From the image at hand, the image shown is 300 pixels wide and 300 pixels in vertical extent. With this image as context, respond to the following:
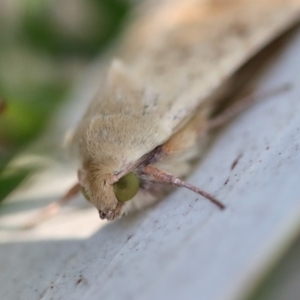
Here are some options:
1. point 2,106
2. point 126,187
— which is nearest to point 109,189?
point 126,187

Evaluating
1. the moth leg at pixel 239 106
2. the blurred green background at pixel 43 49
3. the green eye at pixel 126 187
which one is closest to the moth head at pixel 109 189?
the green eye at pixel 126 187

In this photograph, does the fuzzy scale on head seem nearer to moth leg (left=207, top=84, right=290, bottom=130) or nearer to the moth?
the moth

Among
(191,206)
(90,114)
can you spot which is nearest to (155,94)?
(90,114)

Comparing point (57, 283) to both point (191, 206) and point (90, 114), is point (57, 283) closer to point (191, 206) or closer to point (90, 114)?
point (191, 206)

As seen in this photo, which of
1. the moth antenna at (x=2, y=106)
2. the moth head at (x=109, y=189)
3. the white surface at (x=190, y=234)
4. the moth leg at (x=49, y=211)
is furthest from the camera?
the moth antenna at (x=2, y=106)

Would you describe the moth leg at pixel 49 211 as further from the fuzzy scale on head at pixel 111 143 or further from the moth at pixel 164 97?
the fuzzy scale on head at pixel 111 143

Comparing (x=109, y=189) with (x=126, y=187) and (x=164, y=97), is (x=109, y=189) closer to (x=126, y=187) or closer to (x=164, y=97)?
(x=126, y=187)

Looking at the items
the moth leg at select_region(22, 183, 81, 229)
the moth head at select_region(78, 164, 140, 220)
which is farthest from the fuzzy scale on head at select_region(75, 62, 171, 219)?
the moth leg at select_region(22, 183, 81, 229)
